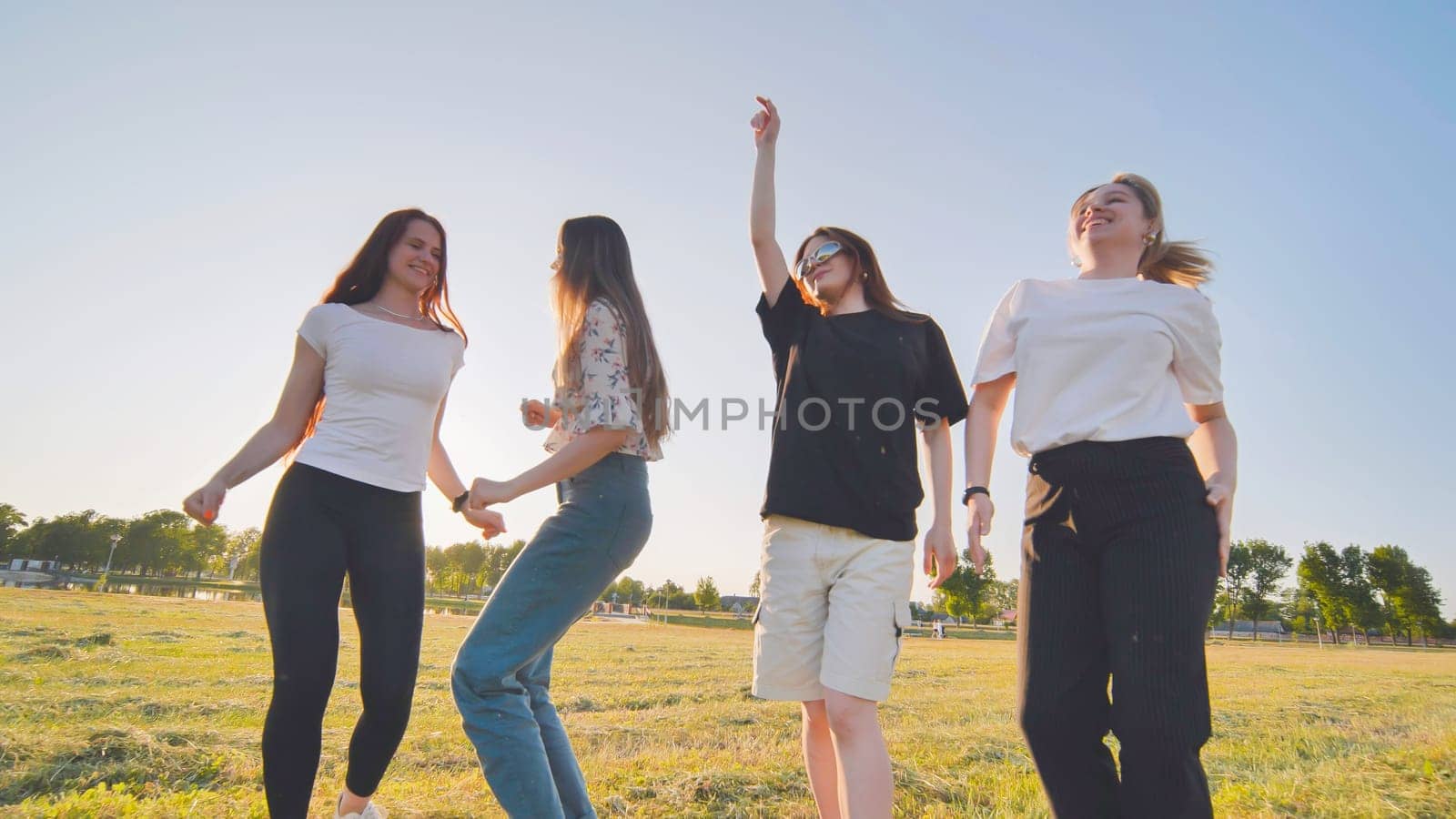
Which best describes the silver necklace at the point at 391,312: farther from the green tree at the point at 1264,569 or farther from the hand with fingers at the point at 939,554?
the green tree at the point at 1264,569

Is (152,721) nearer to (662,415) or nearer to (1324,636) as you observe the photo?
(662,415)

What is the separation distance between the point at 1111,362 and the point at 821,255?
4.17ft

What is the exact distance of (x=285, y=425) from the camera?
121 inches

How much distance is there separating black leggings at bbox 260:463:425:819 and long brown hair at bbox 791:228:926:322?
1.91m

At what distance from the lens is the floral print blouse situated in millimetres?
2570

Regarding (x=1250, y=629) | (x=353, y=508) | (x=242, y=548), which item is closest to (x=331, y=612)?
(x=353, y=508)

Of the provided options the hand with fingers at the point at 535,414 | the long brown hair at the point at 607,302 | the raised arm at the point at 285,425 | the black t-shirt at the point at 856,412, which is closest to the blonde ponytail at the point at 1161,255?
the black t-shirt at the point at 856,412

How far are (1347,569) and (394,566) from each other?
8855 cm

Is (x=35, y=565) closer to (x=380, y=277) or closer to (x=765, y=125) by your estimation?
(x=380, y=277)

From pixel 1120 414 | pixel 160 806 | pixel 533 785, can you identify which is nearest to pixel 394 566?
pixel 533 785

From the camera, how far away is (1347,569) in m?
68.2

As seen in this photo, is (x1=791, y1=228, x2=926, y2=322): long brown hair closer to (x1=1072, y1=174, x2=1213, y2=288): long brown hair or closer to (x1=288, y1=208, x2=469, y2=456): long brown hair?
(x1=1072, y1=174, x2=1213, y2=288): long brown hair

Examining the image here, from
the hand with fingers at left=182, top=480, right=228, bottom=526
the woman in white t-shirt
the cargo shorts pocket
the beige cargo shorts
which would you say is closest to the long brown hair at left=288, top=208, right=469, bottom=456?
the woman in white t-shirt

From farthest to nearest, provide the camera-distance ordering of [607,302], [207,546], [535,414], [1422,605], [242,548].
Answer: [242,548], [207,546], [1422,605], [535,414], [607,302]
